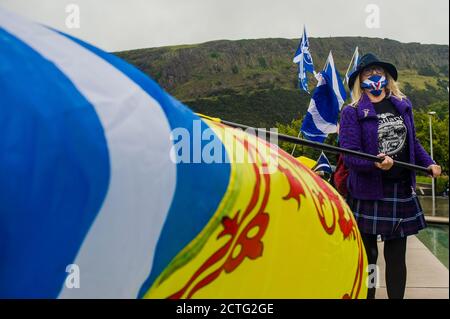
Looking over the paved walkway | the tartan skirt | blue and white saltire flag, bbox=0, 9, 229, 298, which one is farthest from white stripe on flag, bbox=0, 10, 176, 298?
the paved walkway

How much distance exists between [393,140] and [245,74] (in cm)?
593

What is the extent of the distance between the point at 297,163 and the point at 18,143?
754 mm

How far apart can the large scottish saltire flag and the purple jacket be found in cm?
132

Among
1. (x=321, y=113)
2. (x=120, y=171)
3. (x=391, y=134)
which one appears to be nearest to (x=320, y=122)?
(x=321, y=113)

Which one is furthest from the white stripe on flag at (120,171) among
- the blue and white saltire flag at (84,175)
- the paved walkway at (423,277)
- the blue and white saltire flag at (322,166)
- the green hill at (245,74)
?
the blue and white saltire flag at (322,166)

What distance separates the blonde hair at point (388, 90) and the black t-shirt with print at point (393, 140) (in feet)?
0.44

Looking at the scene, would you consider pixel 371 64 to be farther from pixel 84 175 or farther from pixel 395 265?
pixel 84 175

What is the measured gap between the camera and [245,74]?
818 cm

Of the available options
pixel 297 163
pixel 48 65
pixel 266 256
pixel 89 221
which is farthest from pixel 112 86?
pixel 297 163

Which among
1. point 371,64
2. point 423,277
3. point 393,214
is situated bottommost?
point 423,277

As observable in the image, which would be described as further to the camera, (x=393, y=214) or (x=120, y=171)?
(x=393, y=214)

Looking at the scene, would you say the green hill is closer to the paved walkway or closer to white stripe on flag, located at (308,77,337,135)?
white stripe on flag, located at (308,77,337,135)

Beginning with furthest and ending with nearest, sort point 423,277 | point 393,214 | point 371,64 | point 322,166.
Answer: point 322,166 → point 423,277 → point 371,64 → point 393,214

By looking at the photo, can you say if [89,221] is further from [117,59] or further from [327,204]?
[327,204]
